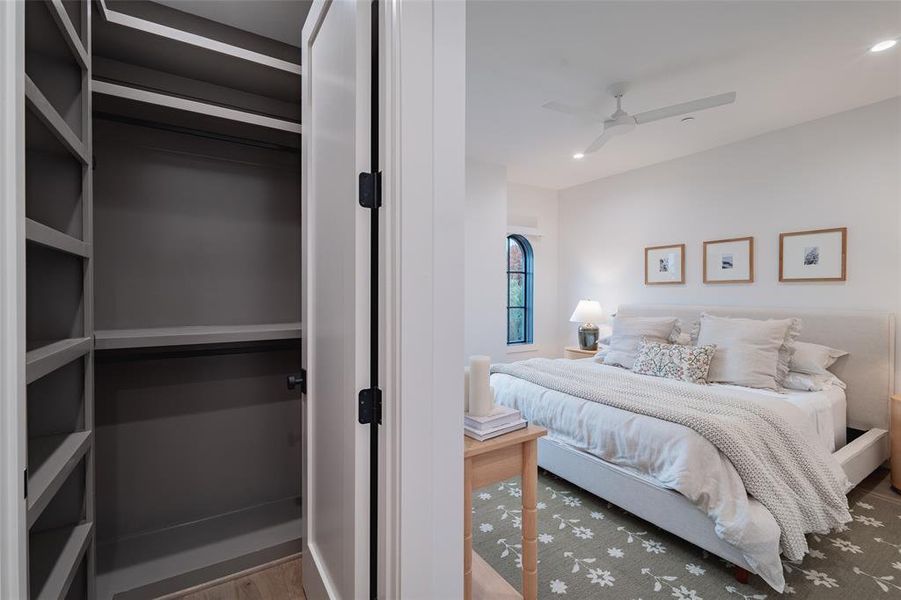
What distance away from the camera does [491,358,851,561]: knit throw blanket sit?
1844 mm

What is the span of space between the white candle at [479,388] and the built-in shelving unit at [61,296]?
105 cm

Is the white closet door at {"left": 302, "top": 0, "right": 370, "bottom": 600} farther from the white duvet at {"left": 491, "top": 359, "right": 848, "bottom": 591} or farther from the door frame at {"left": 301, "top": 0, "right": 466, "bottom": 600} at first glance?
the white duvet at {"left": 491, "top": 359, "right": 848, "bottom": 591}

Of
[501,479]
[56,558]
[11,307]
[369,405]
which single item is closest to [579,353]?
[501,479]

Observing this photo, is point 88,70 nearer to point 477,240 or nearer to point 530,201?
point 477,240

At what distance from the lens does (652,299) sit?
176 inches

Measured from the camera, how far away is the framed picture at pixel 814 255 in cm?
319

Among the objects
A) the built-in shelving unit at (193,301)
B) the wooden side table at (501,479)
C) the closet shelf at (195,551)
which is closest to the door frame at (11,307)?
the wooden side table at (501,479)

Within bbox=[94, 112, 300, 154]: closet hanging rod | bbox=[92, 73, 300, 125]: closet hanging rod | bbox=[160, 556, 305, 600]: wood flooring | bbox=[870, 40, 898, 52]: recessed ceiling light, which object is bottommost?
bbox=[160, 556, 305, 600]: wood flooring

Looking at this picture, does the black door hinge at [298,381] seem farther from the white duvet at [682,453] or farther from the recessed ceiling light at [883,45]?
the recessed ceiling light at [883,45]

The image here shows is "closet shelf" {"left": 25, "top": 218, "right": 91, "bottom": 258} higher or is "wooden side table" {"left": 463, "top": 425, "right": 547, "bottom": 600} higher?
"closet shelf" {"left": 25, "top": 218, "right": 91, "bottom": 258}

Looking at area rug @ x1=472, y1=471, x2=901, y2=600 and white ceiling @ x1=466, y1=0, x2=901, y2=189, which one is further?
white ceiling @ x1=466, y1=0, x2=901, y2=189

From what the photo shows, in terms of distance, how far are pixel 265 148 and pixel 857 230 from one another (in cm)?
414

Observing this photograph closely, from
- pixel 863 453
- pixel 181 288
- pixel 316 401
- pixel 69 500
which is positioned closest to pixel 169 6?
pixel 181 288

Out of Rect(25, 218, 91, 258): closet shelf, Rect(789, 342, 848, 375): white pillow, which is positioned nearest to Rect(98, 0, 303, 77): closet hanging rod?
Rect(25, 218, 91, 258): closet shelf
